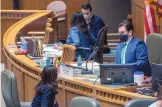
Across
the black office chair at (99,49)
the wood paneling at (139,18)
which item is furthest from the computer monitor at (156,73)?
the wood paneling at (139,18)

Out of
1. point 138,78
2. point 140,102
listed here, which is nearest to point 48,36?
point 138,78

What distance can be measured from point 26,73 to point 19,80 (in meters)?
0.41

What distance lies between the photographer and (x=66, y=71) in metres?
7.60

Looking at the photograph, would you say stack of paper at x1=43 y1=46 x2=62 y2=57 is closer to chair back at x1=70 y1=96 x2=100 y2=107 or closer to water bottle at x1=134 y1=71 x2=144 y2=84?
water bottle at x1=134 y1=71 x2=144 y2=84

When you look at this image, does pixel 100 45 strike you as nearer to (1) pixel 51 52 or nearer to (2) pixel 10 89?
(1) pixel 51 52

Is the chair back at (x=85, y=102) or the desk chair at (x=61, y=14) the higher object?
the desk chair at (x=61, y=14)

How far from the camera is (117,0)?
14914mm

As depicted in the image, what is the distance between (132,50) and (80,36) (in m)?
2.06

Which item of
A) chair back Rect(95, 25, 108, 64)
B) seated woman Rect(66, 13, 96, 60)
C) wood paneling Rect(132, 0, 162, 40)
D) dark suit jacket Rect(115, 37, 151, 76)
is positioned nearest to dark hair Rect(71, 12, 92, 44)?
seated woman Rect(66, 13, 96, 60)

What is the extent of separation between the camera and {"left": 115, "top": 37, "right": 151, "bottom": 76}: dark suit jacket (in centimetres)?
770

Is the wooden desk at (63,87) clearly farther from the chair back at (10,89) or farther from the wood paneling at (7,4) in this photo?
the wood paneling at (7,4)

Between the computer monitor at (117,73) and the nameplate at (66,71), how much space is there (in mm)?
594

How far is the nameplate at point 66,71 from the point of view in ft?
24.8

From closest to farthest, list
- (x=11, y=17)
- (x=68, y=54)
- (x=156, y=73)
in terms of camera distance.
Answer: (x=156, y=73) → (x=68, y=54) → (x=11, y=17)
